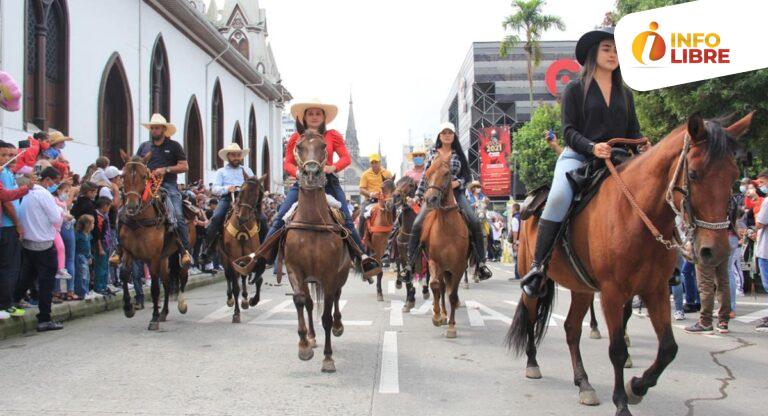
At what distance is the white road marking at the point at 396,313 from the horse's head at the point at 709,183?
6205 millimetres

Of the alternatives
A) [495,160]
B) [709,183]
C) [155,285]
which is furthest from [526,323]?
[495,160]

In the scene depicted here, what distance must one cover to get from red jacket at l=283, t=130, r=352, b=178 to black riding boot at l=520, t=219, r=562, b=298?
303 cm

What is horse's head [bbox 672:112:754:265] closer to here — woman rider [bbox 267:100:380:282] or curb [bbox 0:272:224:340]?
woman rider [bbox 267:100:380:282]

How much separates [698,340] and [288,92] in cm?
5756

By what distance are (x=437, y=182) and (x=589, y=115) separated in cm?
353

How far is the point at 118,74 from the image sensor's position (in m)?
27.2

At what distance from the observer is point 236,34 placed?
2362 inches

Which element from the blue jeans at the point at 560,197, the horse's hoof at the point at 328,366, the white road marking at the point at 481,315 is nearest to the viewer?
the blue jeans at the point at 560,197

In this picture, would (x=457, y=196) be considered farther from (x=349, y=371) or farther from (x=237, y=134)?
(x=237, y=134)

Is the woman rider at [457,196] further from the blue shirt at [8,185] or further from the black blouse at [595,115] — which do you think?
the blue shirt at [8,185]

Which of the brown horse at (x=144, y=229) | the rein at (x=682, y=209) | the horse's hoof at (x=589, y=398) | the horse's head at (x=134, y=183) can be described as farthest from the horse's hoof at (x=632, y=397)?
the horse's head at (x=134, y=183)

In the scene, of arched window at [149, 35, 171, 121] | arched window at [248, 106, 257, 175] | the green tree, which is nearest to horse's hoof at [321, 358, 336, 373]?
arched window at [149, 35, 171, 121]

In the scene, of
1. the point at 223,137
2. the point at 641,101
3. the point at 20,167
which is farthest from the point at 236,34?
the point at 20,167

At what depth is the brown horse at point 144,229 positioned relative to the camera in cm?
961
